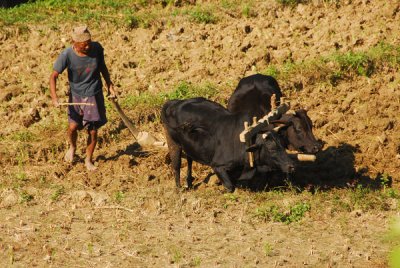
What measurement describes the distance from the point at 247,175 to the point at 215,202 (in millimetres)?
447

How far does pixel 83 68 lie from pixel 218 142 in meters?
1.85

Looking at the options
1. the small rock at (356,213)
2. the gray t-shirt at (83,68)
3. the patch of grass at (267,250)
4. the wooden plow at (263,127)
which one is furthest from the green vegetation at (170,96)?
the patch of grass at (267,250)

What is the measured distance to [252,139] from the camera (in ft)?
28.1

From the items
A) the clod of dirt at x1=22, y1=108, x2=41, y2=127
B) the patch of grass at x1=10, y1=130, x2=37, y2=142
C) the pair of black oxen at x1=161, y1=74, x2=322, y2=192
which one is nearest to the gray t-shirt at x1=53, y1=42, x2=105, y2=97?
the pair of black oxen at x1=161, y1=74, x2=322, y2=192

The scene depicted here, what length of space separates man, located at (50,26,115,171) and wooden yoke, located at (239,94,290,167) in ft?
6.36

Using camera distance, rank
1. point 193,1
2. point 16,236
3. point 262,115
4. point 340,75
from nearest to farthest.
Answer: point 16,236, point 262,115, point 340,75, point 193,1

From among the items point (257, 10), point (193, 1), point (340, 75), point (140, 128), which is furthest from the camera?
point (193, 1)

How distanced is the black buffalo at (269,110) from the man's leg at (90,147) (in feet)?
5.46

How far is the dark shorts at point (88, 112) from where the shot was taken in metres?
9.55

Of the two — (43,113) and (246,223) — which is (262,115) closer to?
(246,223)

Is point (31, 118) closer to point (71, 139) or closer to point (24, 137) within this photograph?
point (24, 137)

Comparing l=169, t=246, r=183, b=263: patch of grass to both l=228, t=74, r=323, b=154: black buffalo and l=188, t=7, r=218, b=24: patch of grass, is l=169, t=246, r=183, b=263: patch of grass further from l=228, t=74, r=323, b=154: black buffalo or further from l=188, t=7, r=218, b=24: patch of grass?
l=188, t=7, r=218, b=24: patch of grass

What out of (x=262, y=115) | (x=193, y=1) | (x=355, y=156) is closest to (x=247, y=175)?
(x=262, y=115)

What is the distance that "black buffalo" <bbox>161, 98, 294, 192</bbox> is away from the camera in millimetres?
8523
